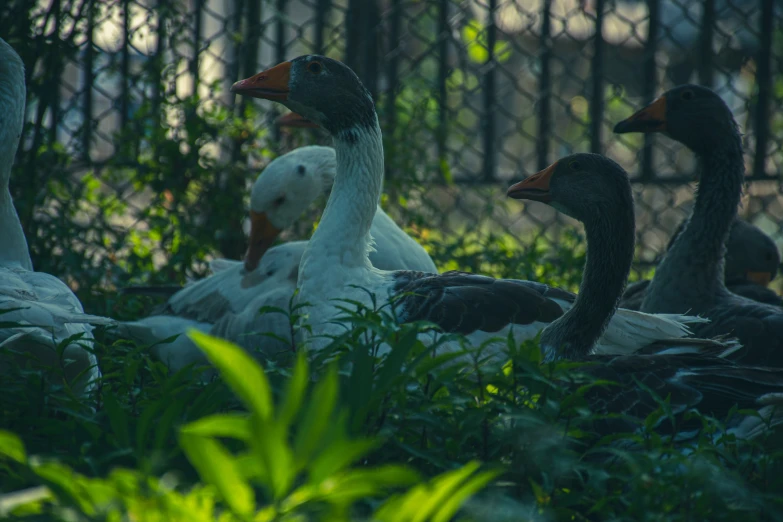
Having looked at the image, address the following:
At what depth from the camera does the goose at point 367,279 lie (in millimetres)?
2703

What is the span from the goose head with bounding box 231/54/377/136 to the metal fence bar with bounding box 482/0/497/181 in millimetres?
2567

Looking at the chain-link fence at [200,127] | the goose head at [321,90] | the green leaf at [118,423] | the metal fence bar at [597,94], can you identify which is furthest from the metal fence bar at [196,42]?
the green leaf at [118,423]

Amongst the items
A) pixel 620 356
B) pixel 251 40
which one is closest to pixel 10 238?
pixel 620 356

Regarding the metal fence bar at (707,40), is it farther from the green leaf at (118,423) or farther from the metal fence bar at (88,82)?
the green leaf at (118,423)

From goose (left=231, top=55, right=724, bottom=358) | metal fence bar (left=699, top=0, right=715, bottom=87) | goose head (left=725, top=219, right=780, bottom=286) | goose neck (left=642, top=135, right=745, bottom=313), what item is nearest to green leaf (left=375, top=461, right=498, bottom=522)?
goose (left=231, top=55, right=724, bottom=358)

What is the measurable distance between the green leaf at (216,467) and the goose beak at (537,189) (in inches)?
74.7

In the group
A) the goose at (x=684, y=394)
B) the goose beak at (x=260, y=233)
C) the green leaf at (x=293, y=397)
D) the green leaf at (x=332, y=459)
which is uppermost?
the goose beak at (x=260, y=233)

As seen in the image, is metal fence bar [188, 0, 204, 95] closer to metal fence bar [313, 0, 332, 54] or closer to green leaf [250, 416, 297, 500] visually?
metal fence bar [313, 0, 332, 54]

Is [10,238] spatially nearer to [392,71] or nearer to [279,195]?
[279,195]

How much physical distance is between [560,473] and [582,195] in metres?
1.35

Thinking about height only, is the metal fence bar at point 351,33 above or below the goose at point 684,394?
above

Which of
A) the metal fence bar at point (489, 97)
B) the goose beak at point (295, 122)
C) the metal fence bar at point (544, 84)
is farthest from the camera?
the metal fence bar at point (544, 84)

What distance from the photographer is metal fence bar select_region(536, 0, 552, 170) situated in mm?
5543

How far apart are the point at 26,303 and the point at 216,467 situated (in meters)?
1.40
